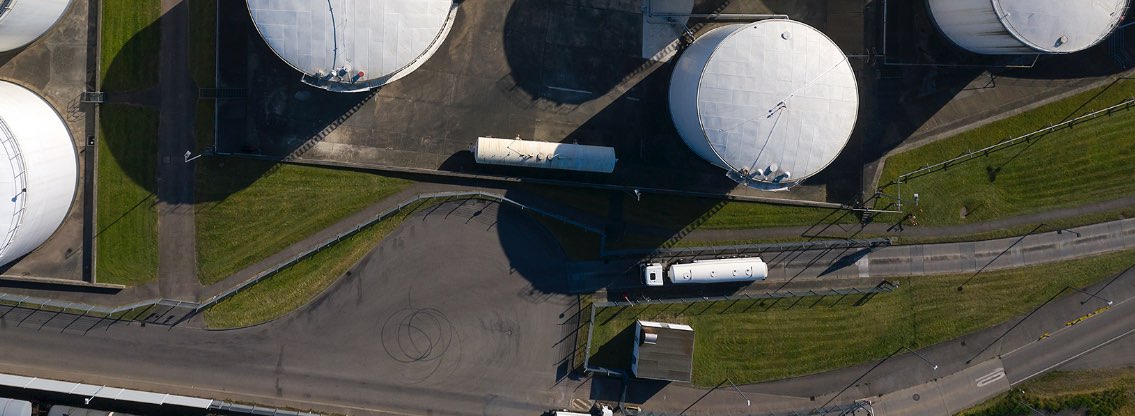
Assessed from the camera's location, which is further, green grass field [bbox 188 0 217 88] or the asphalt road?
the asphalt road

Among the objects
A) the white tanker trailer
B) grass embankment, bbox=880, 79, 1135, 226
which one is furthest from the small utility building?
grass embankment, bbox=880, 79, 1135, 226

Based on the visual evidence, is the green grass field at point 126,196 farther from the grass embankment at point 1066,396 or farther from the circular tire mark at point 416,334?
the grass embankment at point 1066,396

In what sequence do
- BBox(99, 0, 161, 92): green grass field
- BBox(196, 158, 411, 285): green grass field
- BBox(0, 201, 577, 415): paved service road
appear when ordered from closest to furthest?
BBox(99, 0, 161, 92): green grass field < BBox(196, 158, 411, 285): green grass field < BBox(0, 201, 577, 415): paved service road

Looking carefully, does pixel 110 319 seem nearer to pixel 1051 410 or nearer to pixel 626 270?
pixel 626 270

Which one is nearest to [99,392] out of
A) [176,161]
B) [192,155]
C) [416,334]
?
[176,161]

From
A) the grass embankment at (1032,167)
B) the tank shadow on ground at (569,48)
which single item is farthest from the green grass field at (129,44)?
the grass embankment at (1032,167)

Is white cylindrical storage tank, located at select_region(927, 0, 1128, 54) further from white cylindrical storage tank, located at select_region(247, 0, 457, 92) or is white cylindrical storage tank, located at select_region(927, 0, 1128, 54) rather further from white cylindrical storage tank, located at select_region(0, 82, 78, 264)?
white cylindrical storage tank, located at select_region(0, 82, 78, 264)

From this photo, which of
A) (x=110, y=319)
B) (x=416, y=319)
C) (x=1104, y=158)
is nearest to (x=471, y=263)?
(x=416, y=319)

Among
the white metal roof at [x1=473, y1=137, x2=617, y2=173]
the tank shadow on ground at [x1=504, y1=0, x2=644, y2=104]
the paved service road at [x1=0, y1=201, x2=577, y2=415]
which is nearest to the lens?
the white metal roof at [x1=473, y1=137, x2=617, y2=173]
